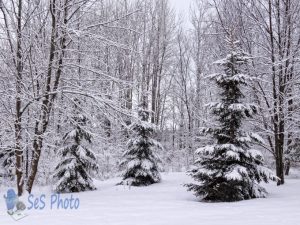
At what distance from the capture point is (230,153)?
10023 millimetres

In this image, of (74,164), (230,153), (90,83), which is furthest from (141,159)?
(230,153)

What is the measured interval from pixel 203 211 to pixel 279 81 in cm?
784

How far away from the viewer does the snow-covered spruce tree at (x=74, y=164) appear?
14568mm

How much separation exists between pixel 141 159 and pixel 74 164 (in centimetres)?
321

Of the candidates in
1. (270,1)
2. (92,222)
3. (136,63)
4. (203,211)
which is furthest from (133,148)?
(136,63)

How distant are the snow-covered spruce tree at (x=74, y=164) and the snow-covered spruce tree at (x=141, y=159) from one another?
1.94 meters

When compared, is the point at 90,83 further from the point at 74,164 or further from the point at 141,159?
the point at 141,159

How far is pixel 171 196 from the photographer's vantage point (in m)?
11.1

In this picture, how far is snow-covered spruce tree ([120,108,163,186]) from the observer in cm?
1623

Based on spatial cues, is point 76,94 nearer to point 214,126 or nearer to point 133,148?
point 214,126

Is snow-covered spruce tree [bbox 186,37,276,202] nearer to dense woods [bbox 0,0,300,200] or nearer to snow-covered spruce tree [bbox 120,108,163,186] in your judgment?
dense woods [bbox 0,0,300,200]

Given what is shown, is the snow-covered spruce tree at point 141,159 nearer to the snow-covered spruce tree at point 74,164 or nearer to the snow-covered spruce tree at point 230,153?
the snow-covered spruce tree at point 74,164

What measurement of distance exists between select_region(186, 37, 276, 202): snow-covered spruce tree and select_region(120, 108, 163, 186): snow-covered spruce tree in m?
5.50

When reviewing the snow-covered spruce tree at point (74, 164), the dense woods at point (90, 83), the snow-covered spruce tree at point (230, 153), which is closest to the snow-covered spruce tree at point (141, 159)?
the dense woods at point (90, 83)
